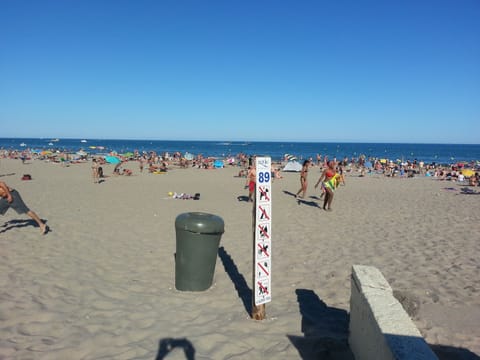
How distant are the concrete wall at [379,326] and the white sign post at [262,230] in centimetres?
96

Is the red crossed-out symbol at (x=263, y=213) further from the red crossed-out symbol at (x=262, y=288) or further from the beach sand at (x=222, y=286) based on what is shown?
the beach sand at (x=222, y=286)

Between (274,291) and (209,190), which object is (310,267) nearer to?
(274,291)

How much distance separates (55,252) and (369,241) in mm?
6452

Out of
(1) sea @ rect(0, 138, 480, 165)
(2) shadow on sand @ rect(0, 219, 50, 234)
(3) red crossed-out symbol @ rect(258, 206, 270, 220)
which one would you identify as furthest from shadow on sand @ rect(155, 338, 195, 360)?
(1) sea @ rect(0, 138, 480, 165)

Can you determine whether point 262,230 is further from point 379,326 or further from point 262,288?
point 379,326

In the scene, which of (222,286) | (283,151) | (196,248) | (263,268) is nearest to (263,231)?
(263,268)

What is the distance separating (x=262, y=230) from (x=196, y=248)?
1.20 metres

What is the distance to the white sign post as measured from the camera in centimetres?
376

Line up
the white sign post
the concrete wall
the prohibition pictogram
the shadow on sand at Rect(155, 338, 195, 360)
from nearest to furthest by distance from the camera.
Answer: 1. the concrete wall
2. the shadow on sand at Rect(155, 338, 195, 360)
3. the white sign post
4. the prohibition pictogram

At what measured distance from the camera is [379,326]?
2500 mm

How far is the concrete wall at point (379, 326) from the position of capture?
86.4 inches

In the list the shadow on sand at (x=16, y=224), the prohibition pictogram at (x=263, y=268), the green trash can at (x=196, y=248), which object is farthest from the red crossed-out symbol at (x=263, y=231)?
the shadow on sand at (x=16, y=224)

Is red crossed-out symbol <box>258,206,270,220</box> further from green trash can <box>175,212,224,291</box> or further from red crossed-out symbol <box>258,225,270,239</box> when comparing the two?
green trash can <box>175,212,224,291</box>

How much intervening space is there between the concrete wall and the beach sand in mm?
521
